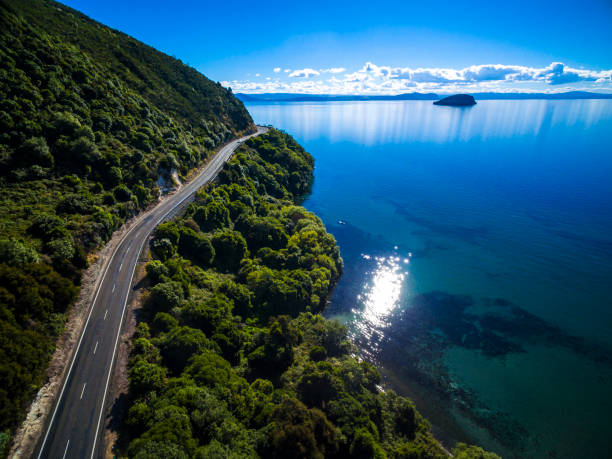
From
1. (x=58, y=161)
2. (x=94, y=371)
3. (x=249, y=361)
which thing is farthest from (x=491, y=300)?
(x=58, y=161)

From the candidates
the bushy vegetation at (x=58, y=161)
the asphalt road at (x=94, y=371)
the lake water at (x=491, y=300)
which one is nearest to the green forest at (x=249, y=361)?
the asphalt road at (x=94, y=371)

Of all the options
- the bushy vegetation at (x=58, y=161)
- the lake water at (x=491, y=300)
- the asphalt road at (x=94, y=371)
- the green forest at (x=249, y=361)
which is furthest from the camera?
the lake water at (x=491, y=300)

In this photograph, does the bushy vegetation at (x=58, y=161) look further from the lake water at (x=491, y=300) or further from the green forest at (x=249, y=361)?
the lake water at (x=491, y=300)

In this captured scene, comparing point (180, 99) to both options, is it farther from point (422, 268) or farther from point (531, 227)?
point (531, 227)

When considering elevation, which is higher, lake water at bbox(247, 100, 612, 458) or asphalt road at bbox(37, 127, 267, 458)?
asphalt road at bbox(37, 127, 267, 458)

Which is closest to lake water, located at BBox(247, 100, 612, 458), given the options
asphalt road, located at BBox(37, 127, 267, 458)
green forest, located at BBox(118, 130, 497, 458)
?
green forest, located at BBox(118, 130, 497, 458)

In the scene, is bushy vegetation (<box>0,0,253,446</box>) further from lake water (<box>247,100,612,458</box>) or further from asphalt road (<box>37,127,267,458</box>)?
lake water (<box>247,100,612,458</box>)

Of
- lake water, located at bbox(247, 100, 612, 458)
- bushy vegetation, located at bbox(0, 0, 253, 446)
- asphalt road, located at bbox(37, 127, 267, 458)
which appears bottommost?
lake water, located at bbox(247, 100, 612, 458)
